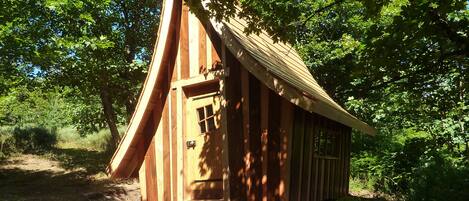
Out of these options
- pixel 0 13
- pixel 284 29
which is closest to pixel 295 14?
pixel 284 29

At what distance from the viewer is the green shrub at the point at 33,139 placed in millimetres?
24828

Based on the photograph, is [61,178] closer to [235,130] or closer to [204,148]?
[204,148]

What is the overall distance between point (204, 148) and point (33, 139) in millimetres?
21450

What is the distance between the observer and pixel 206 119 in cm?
744

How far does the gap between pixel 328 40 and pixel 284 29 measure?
11.2 meters

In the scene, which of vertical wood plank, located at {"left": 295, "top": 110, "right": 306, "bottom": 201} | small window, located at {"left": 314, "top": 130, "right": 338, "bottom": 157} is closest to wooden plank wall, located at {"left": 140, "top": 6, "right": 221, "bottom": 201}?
vertical wood plank, located at {"left": 295, "top": 110, "right": 306, "bottom": 201}

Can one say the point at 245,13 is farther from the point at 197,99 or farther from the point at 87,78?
the point at 87,78

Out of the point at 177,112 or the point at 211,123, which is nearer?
the point at 211,123

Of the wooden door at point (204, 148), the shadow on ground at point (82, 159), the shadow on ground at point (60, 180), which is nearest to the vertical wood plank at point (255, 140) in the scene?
the wooden door at point (204, 148)

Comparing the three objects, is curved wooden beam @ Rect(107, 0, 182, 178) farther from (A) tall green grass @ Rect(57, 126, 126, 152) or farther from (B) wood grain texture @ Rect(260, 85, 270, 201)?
(A) tall green grass @ Rect(57, 126, 126, 152)

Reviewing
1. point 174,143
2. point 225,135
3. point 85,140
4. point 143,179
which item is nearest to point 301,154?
point 225,135

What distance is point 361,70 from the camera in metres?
6.12

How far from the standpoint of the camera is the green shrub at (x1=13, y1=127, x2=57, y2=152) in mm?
24828

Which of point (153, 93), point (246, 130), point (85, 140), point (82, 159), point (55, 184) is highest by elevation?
point (153, 93)
